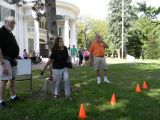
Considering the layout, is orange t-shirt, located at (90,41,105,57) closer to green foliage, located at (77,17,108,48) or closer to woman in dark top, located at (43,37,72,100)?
woman in dark top, located at (43,37,72,100)

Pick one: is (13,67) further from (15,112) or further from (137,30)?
(137,30)

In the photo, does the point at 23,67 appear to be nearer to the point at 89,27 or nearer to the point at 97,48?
the point at 97,48

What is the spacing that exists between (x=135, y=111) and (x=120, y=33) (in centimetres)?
5414

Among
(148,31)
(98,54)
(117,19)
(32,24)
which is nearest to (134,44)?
(148,31)

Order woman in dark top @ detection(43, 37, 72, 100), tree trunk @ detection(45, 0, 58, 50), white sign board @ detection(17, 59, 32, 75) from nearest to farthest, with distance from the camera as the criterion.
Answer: woman in dark top @ detection(43, 37, 72, 100)
white sign board @ detection(17, 59, 32, 75)
tree trunk @ detection(45, 0, 58, 50)

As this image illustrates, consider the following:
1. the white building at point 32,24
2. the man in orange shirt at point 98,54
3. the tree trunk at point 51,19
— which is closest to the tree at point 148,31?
the white building at point 32,24

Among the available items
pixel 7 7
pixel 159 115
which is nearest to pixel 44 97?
pixel 159 115

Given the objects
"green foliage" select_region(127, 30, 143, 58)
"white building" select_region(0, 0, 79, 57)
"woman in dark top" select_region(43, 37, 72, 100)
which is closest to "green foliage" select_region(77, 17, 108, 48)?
"green foliage" select_region(127, 30, 143, 58)

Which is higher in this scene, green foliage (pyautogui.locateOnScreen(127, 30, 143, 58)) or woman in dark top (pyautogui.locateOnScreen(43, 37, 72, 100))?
green foliage (pyautogui.locateOnScreen(127, 30, 143, 58))

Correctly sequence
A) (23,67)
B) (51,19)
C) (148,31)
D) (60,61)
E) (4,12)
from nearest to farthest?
(60,61) → (23,67) → (51,19) → (4,12) → (148,31)

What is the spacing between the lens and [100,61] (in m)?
12.6

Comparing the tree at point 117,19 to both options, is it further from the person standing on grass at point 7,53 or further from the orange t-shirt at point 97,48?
the person standing on grass at point 7,53

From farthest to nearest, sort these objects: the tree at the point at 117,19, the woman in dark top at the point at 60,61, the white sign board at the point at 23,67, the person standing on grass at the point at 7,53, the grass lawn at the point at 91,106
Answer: the tree at the point at 117,19 → the white sign board at the point at 23,67 → the woman in dark top at the point at 60,61 → the person standing on grass at the point at 7,53 → the grass lawn at the point at 91,106

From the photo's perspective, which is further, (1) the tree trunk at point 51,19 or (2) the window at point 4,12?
(2) the window at point 4,12
